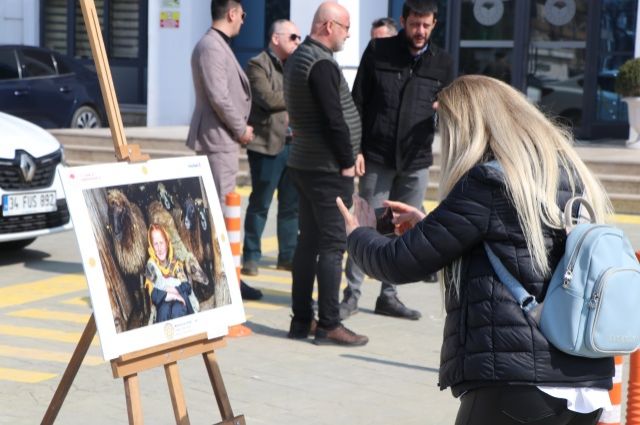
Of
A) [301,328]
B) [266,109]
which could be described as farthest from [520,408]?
[266,109]

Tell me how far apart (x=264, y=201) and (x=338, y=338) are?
102 inches

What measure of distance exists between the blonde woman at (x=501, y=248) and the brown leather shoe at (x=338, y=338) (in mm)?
3728

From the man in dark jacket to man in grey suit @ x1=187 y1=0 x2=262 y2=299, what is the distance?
0.93 meters

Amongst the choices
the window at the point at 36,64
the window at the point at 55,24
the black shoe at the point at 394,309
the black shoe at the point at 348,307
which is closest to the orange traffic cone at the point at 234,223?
the black shoe at the point at 348,307

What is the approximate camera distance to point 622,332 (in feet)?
11.5

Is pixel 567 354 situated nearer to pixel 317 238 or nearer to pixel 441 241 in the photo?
pixel 441 241

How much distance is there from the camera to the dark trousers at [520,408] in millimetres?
3572

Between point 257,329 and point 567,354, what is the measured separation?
4581mm

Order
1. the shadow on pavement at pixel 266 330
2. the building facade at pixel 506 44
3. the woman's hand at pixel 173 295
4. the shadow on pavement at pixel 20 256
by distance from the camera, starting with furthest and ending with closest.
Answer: the building facade at pixel 506 44 < the shadow on pavement at pixel 20 256 < the shadow on pavement at pixel 266 330 < the woman's hand at pixel 173 295

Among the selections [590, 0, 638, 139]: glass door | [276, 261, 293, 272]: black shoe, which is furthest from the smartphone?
[590, 0, 638, 139]: glass door

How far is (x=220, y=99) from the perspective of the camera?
27.4ft

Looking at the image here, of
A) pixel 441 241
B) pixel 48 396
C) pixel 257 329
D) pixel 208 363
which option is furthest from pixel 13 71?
pixel 441 241

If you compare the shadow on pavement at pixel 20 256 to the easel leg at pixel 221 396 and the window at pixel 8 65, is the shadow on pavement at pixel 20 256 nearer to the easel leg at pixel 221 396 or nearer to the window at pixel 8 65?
the easel leg at pixel 221 396

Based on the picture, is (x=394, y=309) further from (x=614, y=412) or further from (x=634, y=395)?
(x=614, y=412)
